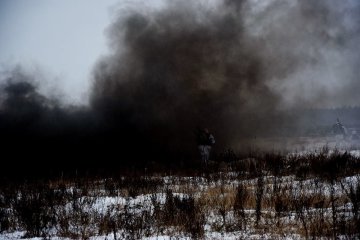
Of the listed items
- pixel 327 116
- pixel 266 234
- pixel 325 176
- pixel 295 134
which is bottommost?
pixel 266 234

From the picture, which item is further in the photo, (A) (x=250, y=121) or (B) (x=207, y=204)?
(A) (x=250, y=121)

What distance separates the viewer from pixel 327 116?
253 feet

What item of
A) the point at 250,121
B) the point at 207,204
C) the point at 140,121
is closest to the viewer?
the point at 207,204

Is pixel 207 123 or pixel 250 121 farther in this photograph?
pixel 250 121

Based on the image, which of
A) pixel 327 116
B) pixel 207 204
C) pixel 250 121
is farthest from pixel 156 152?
pixel 327 116

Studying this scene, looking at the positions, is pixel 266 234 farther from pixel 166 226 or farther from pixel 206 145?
pixel 206 145

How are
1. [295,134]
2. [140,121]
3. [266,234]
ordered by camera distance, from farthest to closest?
1. [295,134]
2. [140,121]
3. [266,234]

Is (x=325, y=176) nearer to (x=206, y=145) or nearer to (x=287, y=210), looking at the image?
(x=287, y=210)

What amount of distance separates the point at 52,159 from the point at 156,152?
830 cm

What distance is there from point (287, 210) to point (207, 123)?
27.1 m

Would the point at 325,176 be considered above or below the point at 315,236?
above

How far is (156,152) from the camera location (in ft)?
100

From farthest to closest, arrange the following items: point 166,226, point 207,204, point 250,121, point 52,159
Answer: point 250,121
point 52,159
point 207,204
point 166,226

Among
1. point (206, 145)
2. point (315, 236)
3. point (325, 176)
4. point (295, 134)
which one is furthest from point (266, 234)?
point (295, 134)
